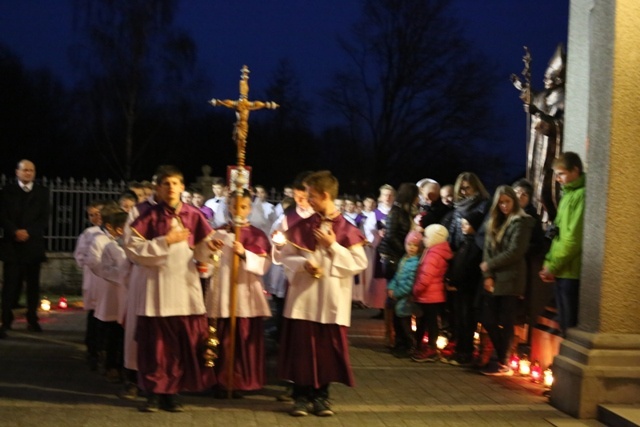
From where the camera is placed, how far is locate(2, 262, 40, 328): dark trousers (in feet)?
36.9

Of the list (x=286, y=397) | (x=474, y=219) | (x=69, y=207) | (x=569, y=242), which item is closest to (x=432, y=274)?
(x=474, y=219)

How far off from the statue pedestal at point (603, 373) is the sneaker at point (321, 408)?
204cm

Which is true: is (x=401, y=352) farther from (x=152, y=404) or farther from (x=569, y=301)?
(x=152, y=404)

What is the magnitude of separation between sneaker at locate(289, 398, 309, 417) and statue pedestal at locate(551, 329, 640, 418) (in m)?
2.22

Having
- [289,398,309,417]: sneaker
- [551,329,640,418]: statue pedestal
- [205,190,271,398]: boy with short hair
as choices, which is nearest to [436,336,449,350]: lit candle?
[551,329,640,418]: statue pedestal

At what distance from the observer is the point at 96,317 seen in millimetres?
8789

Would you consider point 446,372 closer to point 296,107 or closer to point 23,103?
point 296,107

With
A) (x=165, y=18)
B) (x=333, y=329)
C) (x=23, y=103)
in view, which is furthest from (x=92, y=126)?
(x=333, y=329)

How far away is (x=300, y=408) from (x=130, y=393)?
159cm

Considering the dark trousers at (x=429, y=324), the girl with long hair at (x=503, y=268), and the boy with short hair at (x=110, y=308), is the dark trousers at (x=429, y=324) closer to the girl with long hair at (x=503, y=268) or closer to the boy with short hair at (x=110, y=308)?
the girl with long hair at (x=503, y=268)

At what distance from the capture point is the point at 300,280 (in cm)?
740

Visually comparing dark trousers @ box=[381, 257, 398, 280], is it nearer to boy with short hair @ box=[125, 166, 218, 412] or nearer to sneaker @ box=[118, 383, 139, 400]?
boy with short hair @ box=[125, 166, 218, 412]

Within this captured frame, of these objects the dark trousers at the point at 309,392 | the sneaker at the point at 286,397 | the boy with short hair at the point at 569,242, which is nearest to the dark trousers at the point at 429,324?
the boy with short hair at the point at 569,242

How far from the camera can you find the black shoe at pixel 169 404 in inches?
287
